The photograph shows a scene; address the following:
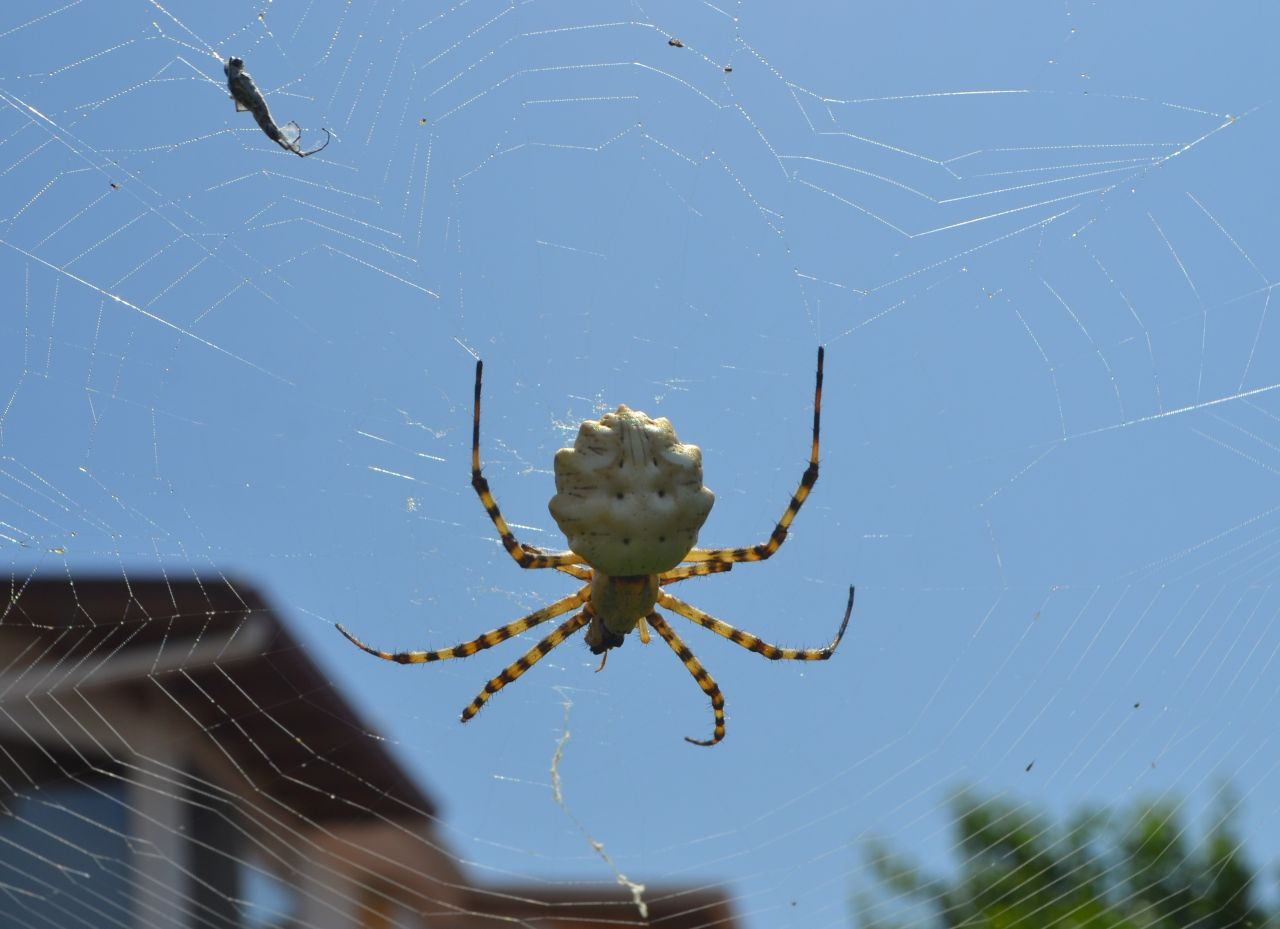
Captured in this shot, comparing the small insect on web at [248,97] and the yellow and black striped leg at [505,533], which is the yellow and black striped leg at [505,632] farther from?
the small insect on web at [248,97]

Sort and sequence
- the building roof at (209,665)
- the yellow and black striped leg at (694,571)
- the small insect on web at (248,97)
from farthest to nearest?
the building roof at (209,665) < the yellow and black striped leg at (694,571) < the small insect on web at (248,97)

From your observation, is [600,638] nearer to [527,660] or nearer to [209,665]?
[527,660]

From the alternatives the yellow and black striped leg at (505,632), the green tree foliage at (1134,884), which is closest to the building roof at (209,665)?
the yellow and black striped leg at (505,632)

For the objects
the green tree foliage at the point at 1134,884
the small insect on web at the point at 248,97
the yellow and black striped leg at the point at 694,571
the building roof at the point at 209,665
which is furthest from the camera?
the green tree foliage at the point at 1134,884

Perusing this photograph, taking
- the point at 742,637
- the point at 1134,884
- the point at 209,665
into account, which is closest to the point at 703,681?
the point at 742,637

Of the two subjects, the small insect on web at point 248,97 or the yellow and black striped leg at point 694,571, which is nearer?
the small insect on web at point 248,97

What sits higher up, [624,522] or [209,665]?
[209,665]

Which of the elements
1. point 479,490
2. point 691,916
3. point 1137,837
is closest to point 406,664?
point 479,490

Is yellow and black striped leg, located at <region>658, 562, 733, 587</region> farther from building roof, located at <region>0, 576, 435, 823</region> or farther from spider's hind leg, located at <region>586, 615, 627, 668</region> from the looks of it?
building roof, located at <region>0, 576, 435, 823</region>

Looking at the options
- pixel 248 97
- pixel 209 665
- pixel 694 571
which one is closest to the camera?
pixel 248 97
